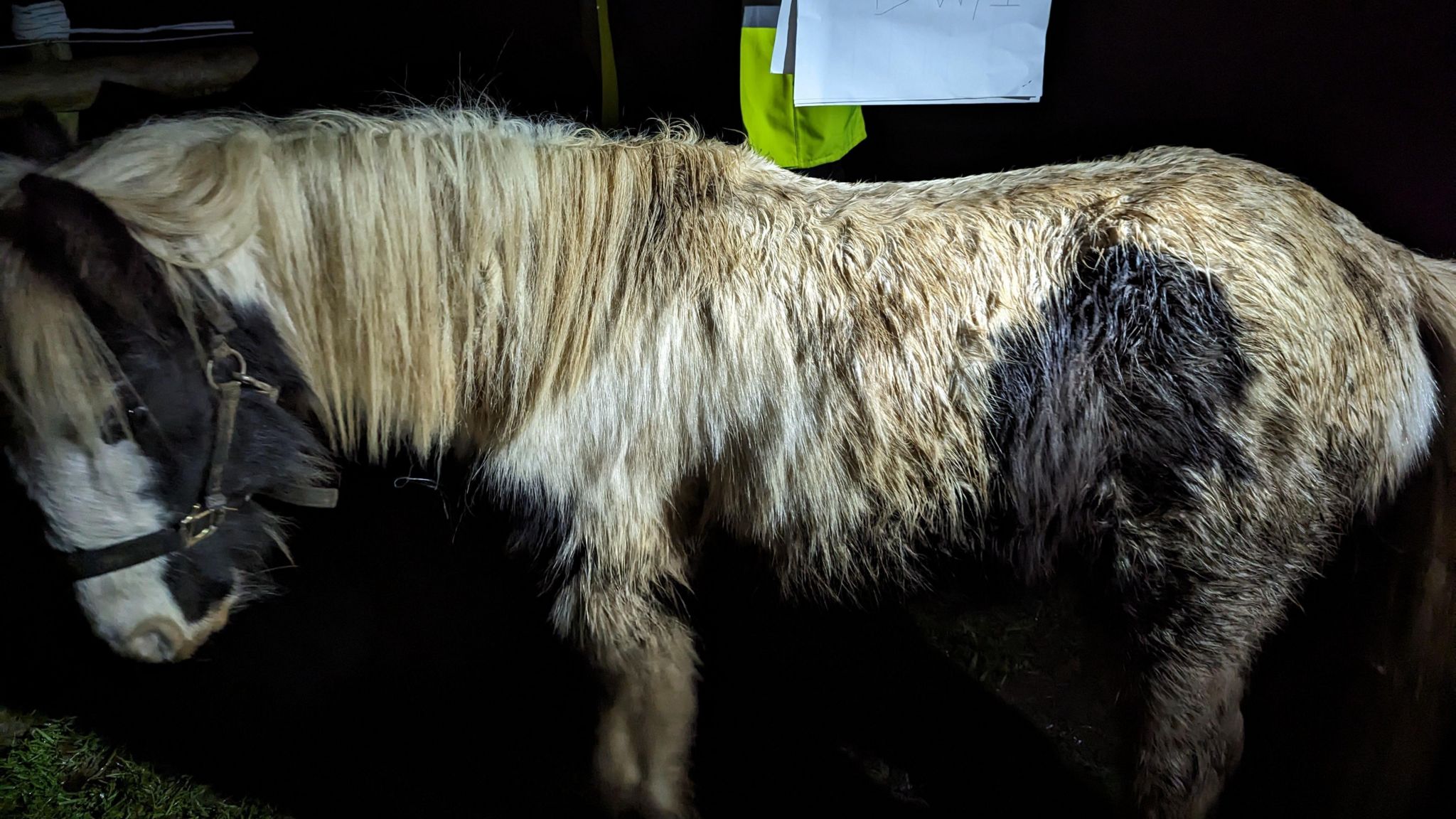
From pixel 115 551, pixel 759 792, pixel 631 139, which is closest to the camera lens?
pixel 115 551

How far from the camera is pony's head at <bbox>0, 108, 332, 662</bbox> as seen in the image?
21.3 inches

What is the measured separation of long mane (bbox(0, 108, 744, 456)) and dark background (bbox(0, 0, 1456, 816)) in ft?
0.58

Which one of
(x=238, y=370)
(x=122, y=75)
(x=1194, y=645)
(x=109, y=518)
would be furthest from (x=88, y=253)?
(x=1194, y=645)

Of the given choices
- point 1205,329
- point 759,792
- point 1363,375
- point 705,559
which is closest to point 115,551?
point 705,559

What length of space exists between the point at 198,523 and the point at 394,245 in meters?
0.32

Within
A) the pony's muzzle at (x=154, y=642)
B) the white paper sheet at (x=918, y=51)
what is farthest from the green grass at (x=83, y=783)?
the white paper sheet at (x=918, y=51)

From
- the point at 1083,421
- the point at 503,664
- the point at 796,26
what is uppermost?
the point at 796,26

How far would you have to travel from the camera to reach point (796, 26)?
78 cm

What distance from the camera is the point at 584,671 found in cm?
80

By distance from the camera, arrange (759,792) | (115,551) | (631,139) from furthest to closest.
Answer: (759,792), (631,139), (115,551)

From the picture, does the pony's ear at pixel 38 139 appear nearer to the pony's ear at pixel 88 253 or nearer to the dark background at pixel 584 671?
the pony's ear at pixel 88 253

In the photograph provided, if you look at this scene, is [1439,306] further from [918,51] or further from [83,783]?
[83,783]

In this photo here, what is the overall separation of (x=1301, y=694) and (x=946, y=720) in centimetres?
42

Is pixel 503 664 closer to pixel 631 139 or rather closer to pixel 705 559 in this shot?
pixel 705 559
